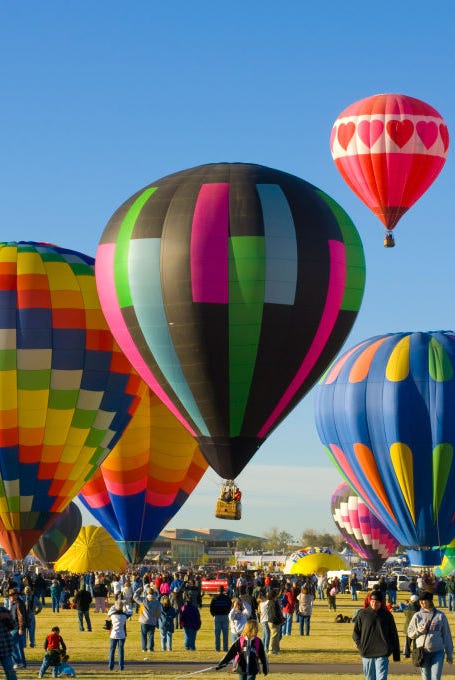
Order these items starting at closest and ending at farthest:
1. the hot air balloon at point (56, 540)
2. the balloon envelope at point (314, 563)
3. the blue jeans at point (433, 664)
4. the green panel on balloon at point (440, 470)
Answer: the blue jeans at point (433, 664), the green panel on balloon at point (440, 470), the balloon envelope at point (314, 563), the hot air balloon at point (56, 540)

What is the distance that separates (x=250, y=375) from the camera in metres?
32.8

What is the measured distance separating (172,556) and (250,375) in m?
125

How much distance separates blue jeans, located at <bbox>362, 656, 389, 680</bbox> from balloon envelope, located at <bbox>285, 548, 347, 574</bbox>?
51437mm

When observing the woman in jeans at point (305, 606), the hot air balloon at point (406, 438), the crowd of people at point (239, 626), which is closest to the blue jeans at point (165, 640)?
the crowd of people at point (239, 626)

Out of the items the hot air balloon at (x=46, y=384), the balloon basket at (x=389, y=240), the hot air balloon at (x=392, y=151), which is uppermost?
the hot air balloon at (x=392, y=151)

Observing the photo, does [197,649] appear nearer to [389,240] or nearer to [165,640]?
[165,640]

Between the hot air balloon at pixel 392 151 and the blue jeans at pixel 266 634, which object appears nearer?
the blue jeans at pixel 266 634

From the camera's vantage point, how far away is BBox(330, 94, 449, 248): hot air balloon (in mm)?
43812

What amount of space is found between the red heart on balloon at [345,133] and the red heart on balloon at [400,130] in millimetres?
1286

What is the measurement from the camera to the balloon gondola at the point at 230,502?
3359 centimetres

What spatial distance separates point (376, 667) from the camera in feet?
51.4

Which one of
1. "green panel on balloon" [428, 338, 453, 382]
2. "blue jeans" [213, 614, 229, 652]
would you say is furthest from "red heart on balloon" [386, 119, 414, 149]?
"blue jeans" [213, 614, 229, 652]

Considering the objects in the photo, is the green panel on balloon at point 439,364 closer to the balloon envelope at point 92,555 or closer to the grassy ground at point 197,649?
the grassy ground at point 197,649

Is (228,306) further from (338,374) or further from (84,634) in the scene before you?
(338,374)
